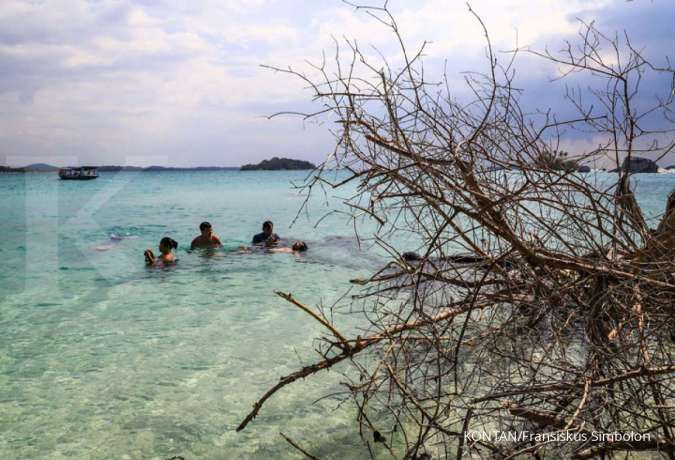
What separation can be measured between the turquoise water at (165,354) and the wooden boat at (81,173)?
63442 mm

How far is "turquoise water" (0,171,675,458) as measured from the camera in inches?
191

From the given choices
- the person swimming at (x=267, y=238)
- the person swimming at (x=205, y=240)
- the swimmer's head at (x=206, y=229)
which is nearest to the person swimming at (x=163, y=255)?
the person swimming at (x=205, y=240)

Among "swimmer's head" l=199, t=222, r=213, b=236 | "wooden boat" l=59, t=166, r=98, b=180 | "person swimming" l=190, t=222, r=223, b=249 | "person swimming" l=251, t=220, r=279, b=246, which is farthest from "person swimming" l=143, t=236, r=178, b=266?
"wooden boat" l=59, t=166, r=98, b=180

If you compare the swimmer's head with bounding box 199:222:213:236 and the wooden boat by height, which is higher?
the wooden boat

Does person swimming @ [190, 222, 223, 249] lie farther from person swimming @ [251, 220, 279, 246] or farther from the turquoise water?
person swimming @ [251, 220, 279, 246]

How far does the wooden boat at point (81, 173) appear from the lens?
240 ft

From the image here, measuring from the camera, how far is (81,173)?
7438cm

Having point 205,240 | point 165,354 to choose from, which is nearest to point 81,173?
point 205,240

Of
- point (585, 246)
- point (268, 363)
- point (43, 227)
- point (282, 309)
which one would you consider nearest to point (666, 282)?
point (585, 246)

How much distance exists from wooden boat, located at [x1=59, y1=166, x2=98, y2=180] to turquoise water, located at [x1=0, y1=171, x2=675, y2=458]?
63.4m

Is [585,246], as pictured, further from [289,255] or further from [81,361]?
[289,255]

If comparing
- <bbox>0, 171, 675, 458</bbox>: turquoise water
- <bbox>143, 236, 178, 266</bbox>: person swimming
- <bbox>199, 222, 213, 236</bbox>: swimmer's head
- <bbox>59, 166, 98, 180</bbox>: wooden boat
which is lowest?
<bbox>0, 171, 675, 458</bbox>: turquoise water

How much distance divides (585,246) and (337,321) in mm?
5688

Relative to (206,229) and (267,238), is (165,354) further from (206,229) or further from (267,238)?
(267,238)
